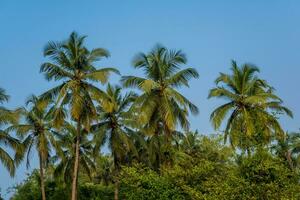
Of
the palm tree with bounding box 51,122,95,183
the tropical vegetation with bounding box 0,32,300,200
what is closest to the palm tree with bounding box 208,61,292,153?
the tropical vegetation with bounding box 0,32,300,200

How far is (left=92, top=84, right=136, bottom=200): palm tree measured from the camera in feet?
140

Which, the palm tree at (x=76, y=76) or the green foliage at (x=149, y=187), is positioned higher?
the palm tree at (x=76, y=76)

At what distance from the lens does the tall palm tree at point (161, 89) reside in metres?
36.1

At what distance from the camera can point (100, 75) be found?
1399 inches

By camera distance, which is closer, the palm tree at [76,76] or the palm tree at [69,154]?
the palm tree at [76,76]

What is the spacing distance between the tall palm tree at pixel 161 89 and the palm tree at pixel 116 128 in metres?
5.07

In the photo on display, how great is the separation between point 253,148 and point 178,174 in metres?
6.54

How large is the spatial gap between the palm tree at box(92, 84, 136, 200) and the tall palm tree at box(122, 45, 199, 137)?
5065mm

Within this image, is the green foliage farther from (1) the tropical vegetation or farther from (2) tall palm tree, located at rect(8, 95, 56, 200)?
(2) tall palm tree, located at rect(8, 95, 56, 200)

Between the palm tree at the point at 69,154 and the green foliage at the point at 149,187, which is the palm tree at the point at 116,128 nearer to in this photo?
the palm tree at the point at 69,154

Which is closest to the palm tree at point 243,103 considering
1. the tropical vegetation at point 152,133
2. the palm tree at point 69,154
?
the tropical vegetation at point 152,133

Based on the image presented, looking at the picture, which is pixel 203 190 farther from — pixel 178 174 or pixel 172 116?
pixel 172 116

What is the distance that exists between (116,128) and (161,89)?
7896 mm

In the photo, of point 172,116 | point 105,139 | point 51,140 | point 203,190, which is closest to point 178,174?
point 203,190
